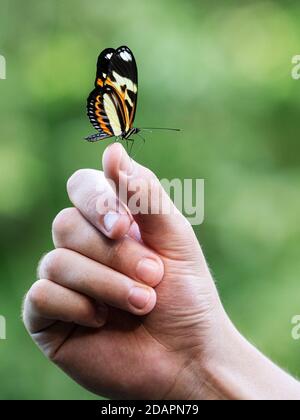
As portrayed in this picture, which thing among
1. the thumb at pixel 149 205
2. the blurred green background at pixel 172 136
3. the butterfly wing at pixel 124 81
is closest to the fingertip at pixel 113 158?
the thumb at pixel 149 205

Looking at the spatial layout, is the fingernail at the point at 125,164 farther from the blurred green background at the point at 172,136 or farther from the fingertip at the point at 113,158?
the blurred green background at the point at 172,136

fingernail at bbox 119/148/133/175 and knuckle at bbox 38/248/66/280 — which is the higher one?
fingernail at bbox 119/148/133/175

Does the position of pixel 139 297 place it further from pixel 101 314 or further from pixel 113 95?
pixel 113 95

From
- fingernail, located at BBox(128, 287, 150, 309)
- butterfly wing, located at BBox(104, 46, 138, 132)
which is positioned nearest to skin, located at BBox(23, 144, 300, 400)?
fingernail, located at BBox(128, 287, 150, 309)

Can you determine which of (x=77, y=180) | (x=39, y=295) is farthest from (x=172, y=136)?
(x=39, y=295)

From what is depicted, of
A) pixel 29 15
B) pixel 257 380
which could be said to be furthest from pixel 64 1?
pixel 257 380

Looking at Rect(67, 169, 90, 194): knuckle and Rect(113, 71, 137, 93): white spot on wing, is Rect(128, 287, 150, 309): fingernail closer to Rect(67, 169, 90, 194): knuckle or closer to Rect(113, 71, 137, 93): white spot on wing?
Rect(67, 169, 90, 194): knuckle

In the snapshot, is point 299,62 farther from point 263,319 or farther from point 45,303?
point 45,303
